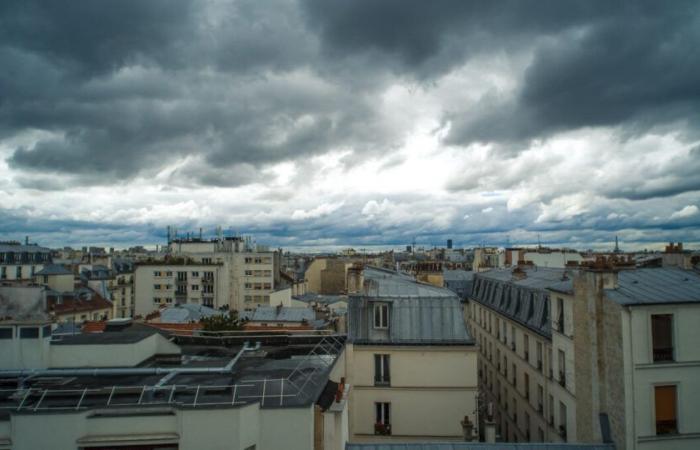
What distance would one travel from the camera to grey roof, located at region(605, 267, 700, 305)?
11820 mm

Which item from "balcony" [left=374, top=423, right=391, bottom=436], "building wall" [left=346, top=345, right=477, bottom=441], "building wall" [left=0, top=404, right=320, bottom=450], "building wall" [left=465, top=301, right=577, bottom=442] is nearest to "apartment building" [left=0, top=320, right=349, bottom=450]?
"building wall" [left=0, top=404, right=320, bottom=450]

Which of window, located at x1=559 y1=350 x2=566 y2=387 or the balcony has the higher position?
window, located at x1=559 y1=350 x2=566 y2=387

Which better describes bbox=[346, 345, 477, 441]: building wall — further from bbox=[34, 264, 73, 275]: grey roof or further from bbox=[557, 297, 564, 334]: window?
bbox=[34, 264, 73, 275]: grey roof

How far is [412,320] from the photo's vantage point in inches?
730

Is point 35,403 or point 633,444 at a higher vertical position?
point 35,403

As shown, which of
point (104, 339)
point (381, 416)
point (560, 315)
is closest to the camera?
point (104, 339)

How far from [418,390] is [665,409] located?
823 cm

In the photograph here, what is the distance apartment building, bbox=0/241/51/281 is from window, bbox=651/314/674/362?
6611cm

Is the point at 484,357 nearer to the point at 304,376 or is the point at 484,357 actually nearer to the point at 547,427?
the point at 547,427

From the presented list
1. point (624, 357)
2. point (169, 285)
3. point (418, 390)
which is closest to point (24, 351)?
point (418, 390)

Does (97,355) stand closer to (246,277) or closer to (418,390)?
(418,390)

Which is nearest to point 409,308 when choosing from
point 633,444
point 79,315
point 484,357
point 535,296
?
point 535,296

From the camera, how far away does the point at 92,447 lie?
946 cm

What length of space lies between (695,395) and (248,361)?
13400mm
